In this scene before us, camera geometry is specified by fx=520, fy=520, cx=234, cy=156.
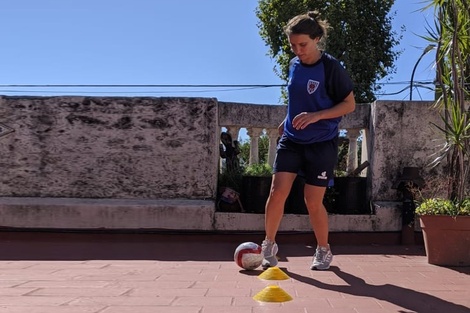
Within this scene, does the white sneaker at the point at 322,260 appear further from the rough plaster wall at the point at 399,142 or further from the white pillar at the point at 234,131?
the white pillar at the point at 234,131

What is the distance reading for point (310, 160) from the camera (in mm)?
3562

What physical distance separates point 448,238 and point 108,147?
10.6ft

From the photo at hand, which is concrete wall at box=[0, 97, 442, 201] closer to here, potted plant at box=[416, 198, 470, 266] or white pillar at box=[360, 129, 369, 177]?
white pillar at box=[360, 129, 369, 177]

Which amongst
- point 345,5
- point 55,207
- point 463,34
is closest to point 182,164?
point 55,207

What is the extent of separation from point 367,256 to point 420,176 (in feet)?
3.89

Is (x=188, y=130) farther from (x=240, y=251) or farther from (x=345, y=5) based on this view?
(x=345, y=5)

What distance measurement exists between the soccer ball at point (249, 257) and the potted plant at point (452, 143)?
128 cm

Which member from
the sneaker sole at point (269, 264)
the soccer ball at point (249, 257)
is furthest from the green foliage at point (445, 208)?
the soccer ball at point (249, 257)

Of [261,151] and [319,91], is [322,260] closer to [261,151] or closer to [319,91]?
[319,91]

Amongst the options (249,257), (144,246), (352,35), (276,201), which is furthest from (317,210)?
(352,35)

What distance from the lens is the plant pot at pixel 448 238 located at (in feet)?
12.1

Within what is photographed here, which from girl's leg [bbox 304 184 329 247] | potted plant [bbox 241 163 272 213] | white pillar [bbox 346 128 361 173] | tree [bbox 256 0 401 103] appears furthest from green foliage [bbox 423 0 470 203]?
tree [bbox 256 0 401 103]

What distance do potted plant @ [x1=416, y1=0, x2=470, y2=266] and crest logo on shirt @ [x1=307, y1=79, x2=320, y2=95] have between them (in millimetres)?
1059

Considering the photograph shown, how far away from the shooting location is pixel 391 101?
5.08 m
